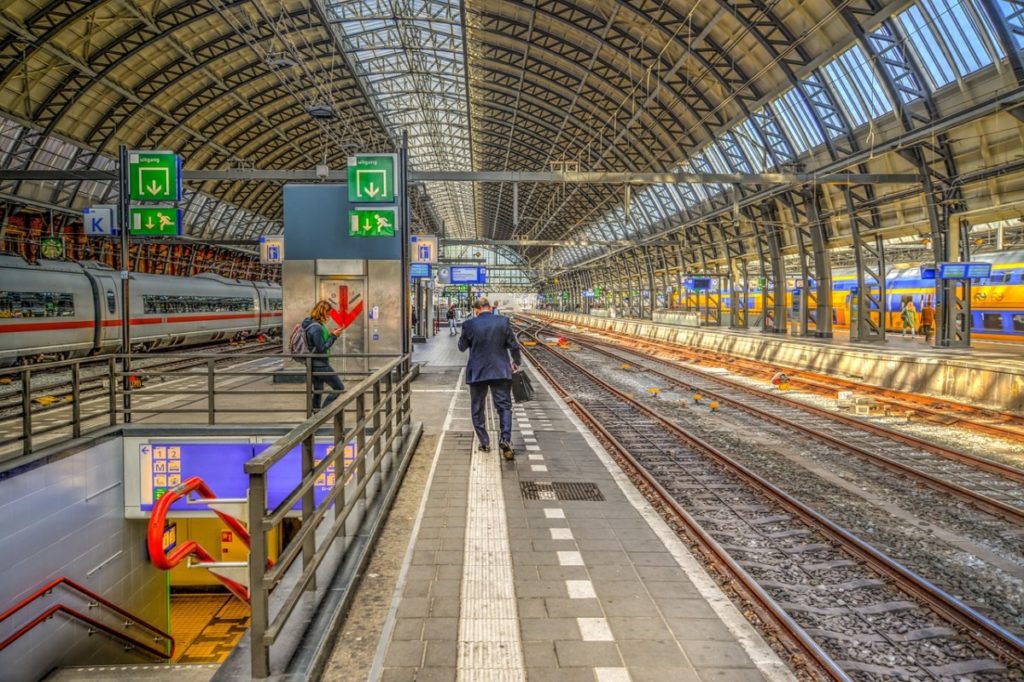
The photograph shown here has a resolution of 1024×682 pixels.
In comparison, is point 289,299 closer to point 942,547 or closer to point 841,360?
point 942,547

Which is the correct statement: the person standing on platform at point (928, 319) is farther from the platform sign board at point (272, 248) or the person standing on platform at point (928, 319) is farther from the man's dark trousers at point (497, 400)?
the platform sign board at point (272, 248)

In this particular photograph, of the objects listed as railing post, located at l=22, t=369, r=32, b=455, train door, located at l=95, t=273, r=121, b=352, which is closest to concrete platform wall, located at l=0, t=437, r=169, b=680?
railing post, located at l=22, t=369, r=32, b=455

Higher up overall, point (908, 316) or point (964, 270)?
point (964, 270)

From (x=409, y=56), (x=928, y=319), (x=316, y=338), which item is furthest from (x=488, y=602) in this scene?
(x=409, y=56)

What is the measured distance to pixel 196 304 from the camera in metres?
29.1

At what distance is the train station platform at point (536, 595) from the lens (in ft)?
11.2

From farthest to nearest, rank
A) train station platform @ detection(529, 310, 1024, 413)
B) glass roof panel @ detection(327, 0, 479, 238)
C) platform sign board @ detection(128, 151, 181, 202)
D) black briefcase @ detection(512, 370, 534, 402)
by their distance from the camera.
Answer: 1. glass roof panel @ detection(327, 0, 479, 238)
2. train station platform @ detection(529, 310, 1024, 413)
3. platform sign board @ detection(128, 151, 181, 202)
4. black briefcase @ detection(512, 370, 534, 402)

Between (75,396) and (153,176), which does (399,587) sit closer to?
(75,396)

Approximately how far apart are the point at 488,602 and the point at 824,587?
8.78 feet

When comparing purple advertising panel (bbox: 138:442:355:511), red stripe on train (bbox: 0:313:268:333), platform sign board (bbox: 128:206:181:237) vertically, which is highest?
platform sign board (bbox: 128:206:181:237)

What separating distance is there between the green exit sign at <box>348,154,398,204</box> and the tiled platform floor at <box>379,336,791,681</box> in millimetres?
7989

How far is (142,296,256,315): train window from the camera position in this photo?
82.1 feet

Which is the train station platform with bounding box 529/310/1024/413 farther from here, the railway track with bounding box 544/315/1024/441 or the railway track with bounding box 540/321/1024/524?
the railway track with bounding box 540/321/1024/524

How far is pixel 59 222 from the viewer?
31984 mm
